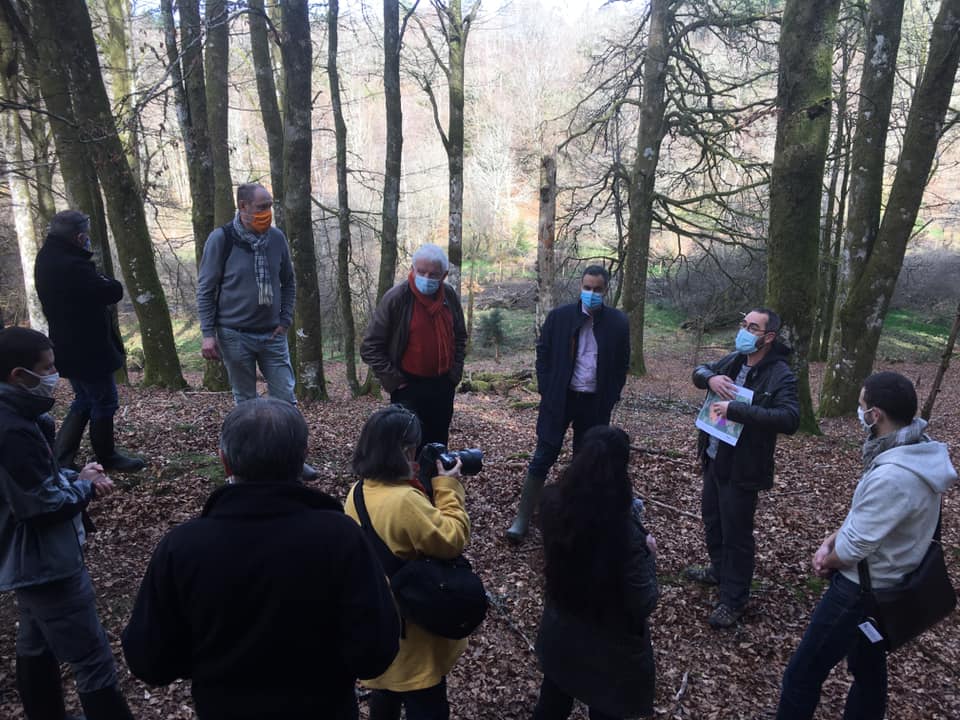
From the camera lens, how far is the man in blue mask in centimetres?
447

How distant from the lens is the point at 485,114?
3234 cm

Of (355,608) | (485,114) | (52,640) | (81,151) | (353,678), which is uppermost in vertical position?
(485,114)

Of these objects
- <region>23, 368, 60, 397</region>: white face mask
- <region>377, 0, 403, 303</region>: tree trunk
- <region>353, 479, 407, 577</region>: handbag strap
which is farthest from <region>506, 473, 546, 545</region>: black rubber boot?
<region>377, 0, 403, 303</region>: tree trunk

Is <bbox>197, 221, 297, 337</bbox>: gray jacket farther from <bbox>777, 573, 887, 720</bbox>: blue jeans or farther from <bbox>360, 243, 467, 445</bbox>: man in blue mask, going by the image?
<bbox>777, 573, 887, 720</bbox>: blue jeans

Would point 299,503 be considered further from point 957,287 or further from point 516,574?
point 957,287

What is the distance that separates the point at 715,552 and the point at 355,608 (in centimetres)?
334

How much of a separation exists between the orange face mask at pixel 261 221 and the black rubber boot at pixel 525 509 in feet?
9.47

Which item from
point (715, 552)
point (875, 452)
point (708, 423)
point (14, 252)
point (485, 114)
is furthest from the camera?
point (485, 114)

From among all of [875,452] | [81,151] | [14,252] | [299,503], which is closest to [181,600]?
[299,503]

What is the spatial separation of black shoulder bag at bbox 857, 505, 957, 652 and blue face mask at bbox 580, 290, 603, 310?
245 cm

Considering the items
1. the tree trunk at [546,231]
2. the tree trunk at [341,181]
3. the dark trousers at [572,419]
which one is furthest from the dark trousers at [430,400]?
the tree trunk at [546,231]

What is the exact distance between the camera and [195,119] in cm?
991

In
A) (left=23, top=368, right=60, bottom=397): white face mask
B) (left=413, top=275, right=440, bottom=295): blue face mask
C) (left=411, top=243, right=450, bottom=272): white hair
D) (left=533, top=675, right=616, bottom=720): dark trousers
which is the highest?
(left=411, top=243, right=450, bottom=272): white hair

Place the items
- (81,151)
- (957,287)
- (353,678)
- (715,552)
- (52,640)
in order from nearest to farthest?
(353,678), (52,640), (715,552), (81,151), (957,287)
